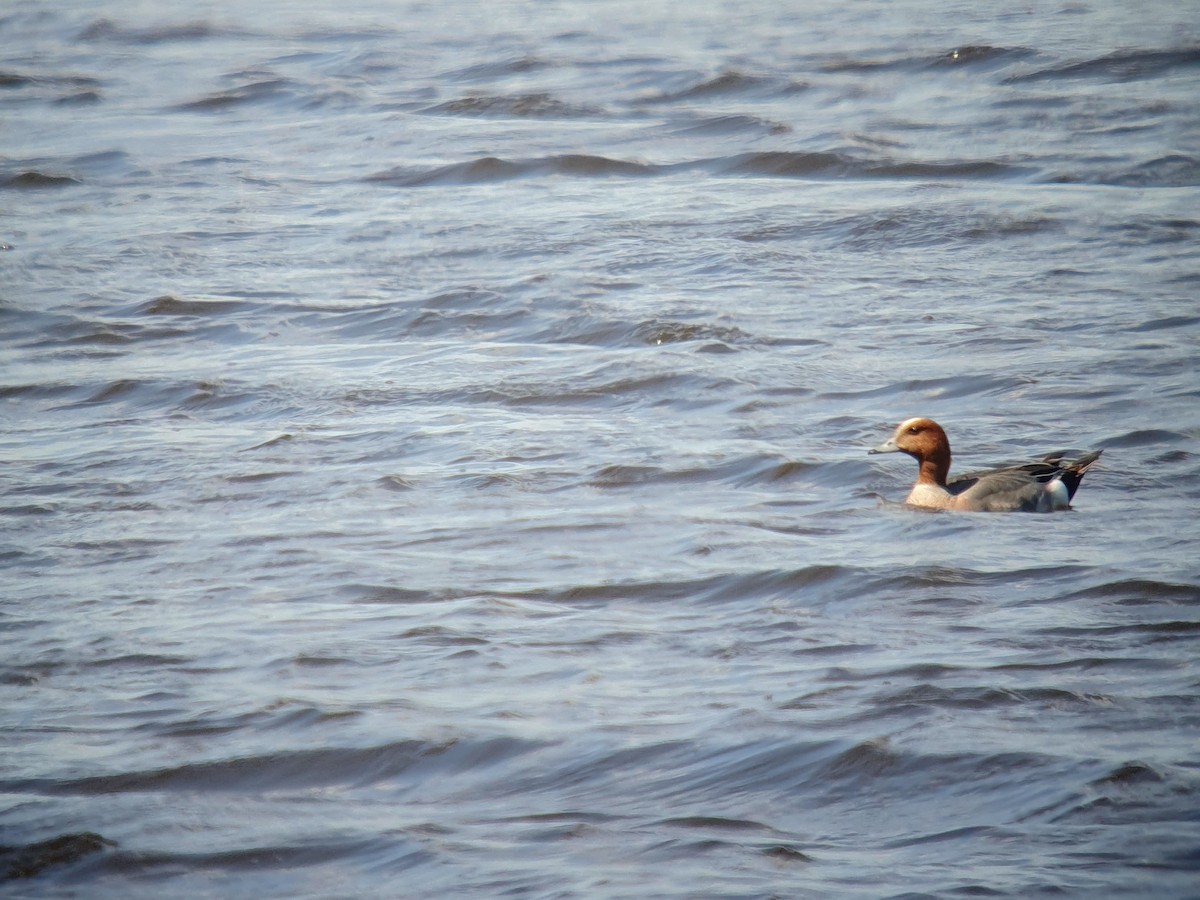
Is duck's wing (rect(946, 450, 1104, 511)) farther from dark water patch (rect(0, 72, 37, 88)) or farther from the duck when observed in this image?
dark water patch (rect(0, 72, 37, 88))

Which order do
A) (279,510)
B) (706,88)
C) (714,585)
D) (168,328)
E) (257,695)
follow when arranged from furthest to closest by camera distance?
(706,88) → (168,328) → (279,510) → (714,585) → (257,695)

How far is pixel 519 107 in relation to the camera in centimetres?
1695

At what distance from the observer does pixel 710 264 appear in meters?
11.6

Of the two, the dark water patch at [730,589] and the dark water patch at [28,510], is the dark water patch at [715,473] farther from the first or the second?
the dark water patch at [28,510]

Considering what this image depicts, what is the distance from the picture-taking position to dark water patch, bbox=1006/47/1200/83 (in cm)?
1589

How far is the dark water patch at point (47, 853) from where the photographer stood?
4617mm

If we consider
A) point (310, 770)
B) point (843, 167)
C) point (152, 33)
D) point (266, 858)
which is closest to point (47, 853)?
point (266, 858)

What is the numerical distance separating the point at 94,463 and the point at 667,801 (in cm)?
447

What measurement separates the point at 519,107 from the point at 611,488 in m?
9.84

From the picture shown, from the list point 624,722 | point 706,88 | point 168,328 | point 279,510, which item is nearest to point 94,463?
A: point 279,510

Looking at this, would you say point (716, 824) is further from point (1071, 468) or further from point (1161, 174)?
point (1161, 174)

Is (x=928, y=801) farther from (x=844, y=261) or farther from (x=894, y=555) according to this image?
(x=844, y=261)

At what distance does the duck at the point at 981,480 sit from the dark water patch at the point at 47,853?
404 cm

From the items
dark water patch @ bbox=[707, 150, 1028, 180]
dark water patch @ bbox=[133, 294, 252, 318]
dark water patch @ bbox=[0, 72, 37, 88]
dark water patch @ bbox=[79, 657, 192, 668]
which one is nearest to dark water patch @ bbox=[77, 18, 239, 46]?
dark water patch @ bbox=[0, 72, 37, 88]
